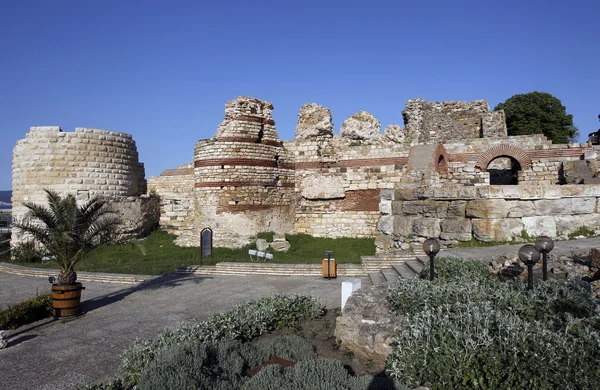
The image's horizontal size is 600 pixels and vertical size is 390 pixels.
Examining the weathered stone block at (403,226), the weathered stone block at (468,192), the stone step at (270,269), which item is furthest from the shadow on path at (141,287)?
the weathered stone block at (468,192)

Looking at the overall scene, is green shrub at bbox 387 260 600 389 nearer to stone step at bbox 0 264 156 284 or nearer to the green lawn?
the green lawn

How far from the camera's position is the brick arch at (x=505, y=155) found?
53.0ft

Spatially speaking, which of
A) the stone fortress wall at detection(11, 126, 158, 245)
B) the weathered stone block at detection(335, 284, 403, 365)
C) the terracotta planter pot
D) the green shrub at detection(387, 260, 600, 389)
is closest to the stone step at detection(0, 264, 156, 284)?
the terracotta planter pot

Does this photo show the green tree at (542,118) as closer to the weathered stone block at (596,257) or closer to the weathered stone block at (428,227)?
the weathered stone block at (428,227)

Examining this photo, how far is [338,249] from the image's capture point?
16016mm

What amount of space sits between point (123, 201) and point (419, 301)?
17318 mm

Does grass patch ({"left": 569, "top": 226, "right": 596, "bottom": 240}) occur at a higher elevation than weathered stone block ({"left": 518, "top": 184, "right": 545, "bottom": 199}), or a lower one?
lower

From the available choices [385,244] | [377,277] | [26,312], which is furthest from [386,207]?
[26,312]

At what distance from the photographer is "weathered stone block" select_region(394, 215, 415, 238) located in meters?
12.3

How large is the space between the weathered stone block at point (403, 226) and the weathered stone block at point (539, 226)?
9.89 ft

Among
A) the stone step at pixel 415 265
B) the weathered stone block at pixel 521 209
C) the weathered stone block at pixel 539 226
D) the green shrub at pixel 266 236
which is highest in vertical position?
the weathered stone block at pixel 521 209

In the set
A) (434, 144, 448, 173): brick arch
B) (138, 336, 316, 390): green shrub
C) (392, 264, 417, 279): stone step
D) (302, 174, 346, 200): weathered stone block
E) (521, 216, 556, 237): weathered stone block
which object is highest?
(434, 144, 448, 173): brick arch

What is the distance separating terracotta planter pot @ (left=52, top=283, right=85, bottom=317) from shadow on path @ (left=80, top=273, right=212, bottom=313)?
430 millimetres

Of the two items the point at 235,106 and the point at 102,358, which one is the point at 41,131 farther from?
the point at 102,358
